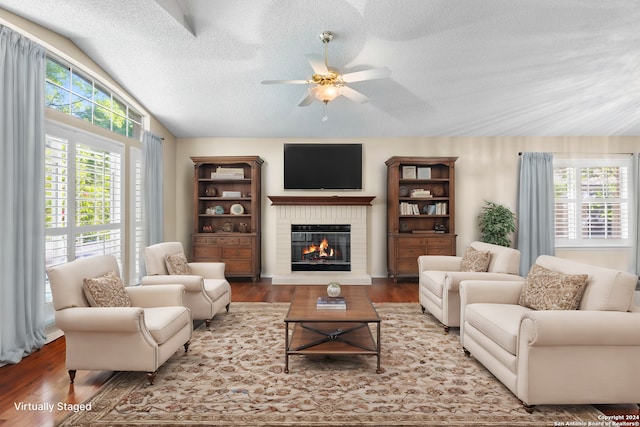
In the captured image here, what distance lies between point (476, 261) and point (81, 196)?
466 cm

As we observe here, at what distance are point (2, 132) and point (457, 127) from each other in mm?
6014

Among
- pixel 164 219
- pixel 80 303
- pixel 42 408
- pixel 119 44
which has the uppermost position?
pixel 119 44

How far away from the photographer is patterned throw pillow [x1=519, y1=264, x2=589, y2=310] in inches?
95.0

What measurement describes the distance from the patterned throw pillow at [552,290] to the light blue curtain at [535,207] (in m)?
3.76

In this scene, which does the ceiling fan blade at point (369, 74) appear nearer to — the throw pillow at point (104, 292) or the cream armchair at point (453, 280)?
the cream armchair at point (453, 280)

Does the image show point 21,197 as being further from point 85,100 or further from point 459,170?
point 459,170

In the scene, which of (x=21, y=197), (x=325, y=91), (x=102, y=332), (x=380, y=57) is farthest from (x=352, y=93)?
(x=21, y=197)

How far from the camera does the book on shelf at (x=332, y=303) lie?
2.89 metres

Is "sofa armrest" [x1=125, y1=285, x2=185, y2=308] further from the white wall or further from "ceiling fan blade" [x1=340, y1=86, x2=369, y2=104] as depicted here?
the white wall

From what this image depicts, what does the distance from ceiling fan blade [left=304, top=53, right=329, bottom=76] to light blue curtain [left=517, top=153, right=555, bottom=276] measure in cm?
488

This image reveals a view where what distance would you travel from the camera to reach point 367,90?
15.6ft

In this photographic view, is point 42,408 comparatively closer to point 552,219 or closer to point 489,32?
point 489,32

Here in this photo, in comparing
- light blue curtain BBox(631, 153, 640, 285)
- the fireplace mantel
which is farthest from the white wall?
the fireplace mantel

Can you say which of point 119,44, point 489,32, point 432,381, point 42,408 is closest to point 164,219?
point 119,44
